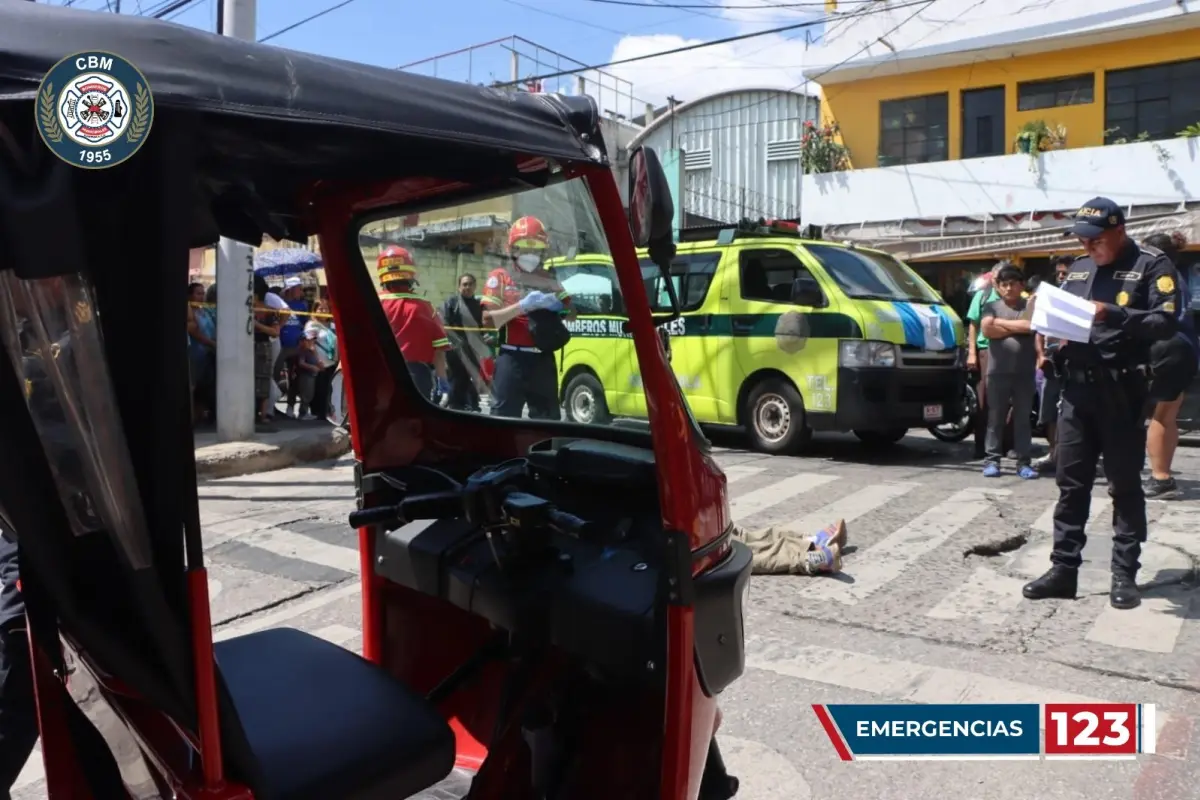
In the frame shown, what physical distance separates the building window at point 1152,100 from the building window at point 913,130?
280 cm

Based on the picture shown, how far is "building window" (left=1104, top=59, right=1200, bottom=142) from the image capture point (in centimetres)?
1564

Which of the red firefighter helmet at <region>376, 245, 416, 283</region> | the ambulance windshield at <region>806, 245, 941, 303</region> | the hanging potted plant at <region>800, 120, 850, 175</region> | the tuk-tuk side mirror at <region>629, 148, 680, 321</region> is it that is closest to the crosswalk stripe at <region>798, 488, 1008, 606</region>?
the ambulance windshield at <region>806, 245, 941, 303</region>

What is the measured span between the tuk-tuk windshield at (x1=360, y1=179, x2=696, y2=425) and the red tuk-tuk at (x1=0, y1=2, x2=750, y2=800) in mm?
31

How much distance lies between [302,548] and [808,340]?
5.00 metres

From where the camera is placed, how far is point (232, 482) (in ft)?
25.7

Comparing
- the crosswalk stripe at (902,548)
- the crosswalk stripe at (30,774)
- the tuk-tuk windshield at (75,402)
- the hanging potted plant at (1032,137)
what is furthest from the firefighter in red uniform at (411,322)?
the hanging potted plant at (1032,137)

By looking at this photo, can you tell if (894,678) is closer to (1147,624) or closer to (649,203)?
(1147,624)

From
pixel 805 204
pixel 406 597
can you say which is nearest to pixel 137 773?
pixel 406 597

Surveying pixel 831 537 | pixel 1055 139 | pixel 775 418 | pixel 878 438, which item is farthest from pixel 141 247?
pixel 1055 139

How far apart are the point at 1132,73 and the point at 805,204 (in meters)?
5.89

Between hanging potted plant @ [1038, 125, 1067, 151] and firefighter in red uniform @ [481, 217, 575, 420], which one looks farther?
hanging potted plant @ [1038, 125, 1067, 151]

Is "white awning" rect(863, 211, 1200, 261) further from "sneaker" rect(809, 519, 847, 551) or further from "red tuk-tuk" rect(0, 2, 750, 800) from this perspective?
"red tuk-tuk" rect(0, 2, 750, 800)

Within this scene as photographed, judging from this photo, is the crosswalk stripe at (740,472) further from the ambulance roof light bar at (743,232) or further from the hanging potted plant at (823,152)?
the hanging potted plant at (823,152)

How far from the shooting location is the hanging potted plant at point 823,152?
18484mm
